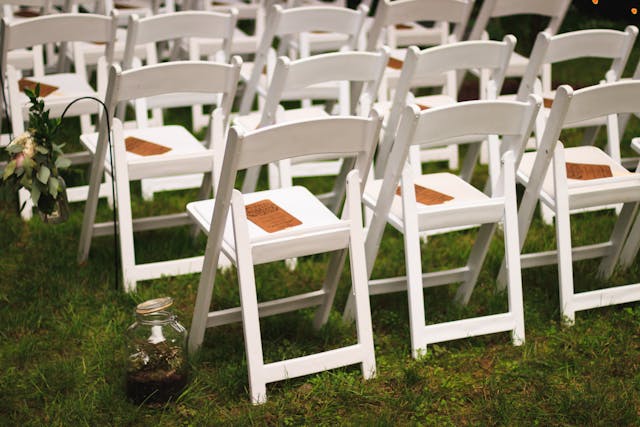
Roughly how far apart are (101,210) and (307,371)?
6.94 ft

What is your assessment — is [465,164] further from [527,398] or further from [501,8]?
[527,398]

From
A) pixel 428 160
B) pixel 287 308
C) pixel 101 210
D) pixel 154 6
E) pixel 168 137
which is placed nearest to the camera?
pixel 287 308

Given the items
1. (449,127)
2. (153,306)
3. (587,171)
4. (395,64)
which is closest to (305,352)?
(153,306)

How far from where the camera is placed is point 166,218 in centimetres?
496

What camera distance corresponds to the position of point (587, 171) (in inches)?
178

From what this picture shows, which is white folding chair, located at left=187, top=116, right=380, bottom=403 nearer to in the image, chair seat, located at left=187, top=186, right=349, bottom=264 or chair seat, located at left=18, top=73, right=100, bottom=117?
chair seat, located at left=187, top=186, right=349, bottom=264

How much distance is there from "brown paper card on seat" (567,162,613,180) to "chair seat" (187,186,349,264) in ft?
4.14

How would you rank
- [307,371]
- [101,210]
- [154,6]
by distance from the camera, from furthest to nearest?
[154,6] → [101,210] → [307,371]

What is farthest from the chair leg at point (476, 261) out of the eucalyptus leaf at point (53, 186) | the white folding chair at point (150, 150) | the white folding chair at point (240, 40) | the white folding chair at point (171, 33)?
the white folding chair at point (240, 40)

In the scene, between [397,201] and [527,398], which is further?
[397,201]

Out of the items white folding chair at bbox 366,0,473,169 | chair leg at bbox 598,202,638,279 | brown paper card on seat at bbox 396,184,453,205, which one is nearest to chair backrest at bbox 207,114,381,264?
brown paper card on seat at bbox 396,184,453,205

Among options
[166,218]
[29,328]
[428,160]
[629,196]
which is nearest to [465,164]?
[428,160]

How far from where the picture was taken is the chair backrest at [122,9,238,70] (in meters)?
5.23

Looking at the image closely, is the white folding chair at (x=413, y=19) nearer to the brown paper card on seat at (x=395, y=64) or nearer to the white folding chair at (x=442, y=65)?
the brown paper card on seat at (x=395, y=64)
